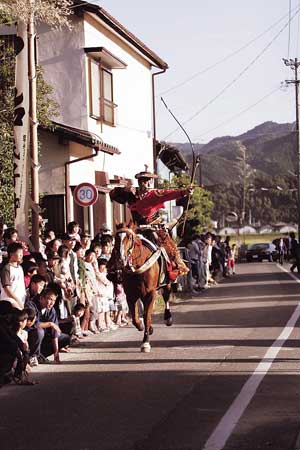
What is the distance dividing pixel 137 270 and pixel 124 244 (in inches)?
21.4

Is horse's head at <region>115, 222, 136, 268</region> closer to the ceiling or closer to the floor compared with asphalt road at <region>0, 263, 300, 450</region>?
closer to the ceiling

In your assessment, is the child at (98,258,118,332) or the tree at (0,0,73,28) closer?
the tree at (0,0,73,28)

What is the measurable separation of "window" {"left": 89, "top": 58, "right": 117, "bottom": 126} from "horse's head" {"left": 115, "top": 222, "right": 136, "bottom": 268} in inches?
686

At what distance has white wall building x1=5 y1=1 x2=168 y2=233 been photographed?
29375 mm

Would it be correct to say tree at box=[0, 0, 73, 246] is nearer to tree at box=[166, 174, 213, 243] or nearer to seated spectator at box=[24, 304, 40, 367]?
seated spectator at box=[24, 304, 40, 367]

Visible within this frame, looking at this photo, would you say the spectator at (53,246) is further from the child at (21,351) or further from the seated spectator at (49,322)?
the child at (21,351)

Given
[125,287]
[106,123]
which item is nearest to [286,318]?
[125,287]

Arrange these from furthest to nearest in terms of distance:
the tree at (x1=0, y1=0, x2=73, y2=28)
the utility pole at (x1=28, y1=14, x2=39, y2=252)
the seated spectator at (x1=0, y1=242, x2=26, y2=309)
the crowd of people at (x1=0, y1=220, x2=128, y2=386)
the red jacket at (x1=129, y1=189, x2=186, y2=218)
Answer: the utility pole at (x1=28, y1=14, x2=39, y2=252)
the tree at (x1=0, y1=0, x2=73, y2=28)
the red jacket at (x1=129, y1=189, x2=186, y2=218)
the seated spectator at (x1=0, y1=242, x2=26, y2=309)
the crowd of people at (x1=0, y1=220, x2=128, y2=386)

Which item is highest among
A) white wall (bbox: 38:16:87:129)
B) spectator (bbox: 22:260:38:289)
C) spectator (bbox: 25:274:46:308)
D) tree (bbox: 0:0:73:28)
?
white wall (bbox: 38:16:87:129)

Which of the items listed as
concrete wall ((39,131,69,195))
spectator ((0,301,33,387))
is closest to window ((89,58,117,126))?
concrete wall ((39,131,69,195))

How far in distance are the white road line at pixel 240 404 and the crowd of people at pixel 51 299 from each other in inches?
115

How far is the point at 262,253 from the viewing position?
71.5m

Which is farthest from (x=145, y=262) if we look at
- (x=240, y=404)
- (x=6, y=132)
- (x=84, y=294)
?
(x=6, y=132)

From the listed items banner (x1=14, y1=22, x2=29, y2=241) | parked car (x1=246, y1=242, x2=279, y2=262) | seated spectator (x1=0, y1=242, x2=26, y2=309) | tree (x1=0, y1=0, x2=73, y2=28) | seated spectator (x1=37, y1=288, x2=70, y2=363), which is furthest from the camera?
parked car (x1=246, y1=242, x2=279, y2=262)
